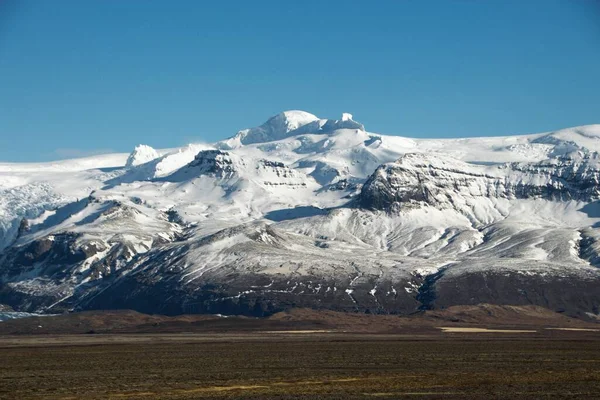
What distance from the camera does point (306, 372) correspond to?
10919 centimetres

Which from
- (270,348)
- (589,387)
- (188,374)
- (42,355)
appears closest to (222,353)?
(270,348)

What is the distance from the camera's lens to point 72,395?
89.8 meters

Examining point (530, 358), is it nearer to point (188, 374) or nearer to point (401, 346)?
point (401, 346)

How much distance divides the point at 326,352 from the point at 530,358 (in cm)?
2920

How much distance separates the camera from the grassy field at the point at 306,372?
9112 cm

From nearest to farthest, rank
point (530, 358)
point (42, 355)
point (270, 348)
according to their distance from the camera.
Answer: point (530, 358), point (42, 355), point (270, 348)

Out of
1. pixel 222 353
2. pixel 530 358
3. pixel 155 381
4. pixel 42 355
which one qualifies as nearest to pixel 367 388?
pixel 155 381

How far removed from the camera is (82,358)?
136 metres

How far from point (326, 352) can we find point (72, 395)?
195ft

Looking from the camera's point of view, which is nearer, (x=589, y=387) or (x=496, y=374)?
(x=589, y=387)

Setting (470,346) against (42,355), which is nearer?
(42,355)

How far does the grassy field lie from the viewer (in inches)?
3588

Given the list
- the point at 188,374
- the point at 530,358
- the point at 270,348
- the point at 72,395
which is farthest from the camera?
the point at 270,348

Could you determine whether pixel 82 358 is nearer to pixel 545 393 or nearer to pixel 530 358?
pixel 530 358
